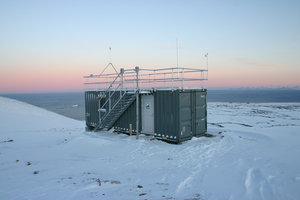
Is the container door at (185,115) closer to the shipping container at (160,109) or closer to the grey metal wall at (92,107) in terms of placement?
the shipping container at (160,109)

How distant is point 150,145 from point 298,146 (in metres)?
8.00

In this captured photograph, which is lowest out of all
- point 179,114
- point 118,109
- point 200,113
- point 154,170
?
point 154,170

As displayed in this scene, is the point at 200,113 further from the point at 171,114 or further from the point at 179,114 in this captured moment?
the point at 171,114

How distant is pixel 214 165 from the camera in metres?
8.91

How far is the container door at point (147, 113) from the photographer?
46.1ft

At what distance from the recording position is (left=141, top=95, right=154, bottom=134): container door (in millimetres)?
14055

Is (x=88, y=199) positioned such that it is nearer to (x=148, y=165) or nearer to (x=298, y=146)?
(x=148, y=165)

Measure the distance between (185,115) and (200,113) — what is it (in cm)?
173

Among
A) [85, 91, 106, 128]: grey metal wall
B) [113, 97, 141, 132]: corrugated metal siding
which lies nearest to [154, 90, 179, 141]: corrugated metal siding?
[113, 97, 141, 132]: corrugated metal siding

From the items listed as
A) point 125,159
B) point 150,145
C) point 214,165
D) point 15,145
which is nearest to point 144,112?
point 150,145

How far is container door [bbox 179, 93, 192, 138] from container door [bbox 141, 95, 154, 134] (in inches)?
83.7

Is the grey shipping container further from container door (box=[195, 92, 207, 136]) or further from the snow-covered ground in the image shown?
the snow-covered ground

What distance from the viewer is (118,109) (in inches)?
606

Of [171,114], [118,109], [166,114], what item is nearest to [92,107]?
[118,109]
